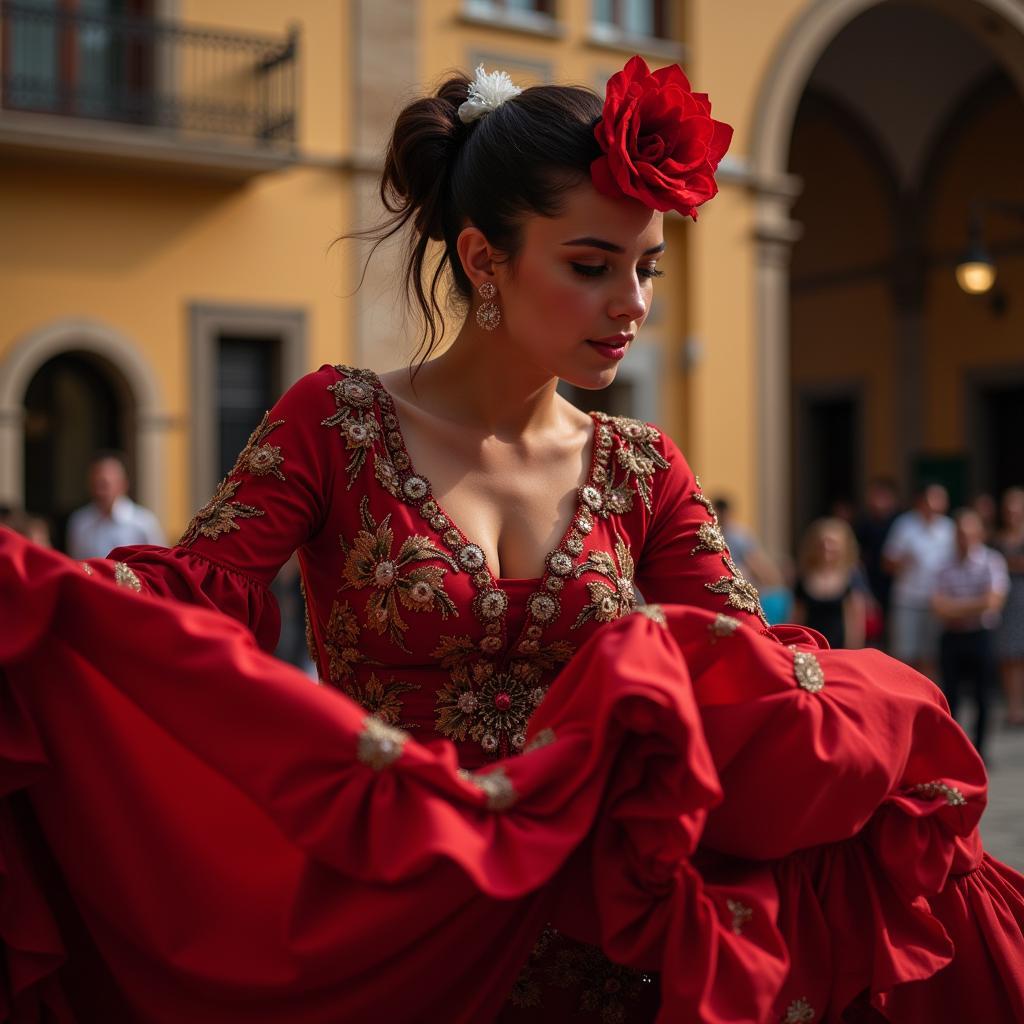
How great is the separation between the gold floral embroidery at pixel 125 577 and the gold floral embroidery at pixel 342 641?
0.38 m

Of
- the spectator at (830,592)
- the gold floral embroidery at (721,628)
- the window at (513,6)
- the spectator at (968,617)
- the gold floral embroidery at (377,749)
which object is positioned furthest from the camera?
the window at (513,6)

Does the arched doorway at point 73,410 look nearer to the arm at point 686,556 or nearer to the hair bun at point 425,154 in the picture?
the hair bun at point 425,154

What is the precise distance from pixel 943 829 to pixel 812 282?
20.7m

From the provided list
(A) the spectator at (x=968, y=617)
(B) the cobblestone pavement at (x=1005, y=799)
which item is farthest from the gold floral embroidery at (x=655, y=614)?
(A) the spectator at (x=968, y=617)

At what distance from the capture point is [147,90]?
13.2m

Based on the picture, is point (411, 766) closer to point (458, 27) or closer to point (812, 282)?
point (458, 27)

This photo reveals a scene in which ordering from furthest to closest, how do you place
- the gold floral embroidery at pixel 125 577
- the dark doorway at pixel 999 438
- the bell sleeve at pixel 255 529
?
the dark doorway at pixel 999 438, the bell sleeve at pixel 255 529, the gold floral embroidery at pixel 125 577

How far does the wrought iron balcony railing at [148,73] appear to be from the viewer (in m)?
12.6

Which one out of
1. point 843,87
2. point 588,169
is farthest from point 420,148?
point 843,87

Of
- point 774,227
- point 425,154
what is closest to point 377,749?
point 425,154

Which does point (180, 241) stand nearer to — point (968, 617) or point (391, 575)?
point (968, 617)

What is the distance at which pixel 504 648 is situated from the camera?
260 cm

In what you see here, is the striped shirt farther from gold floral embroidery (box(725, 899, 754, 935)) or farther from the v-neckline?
gold floral embroidery (box(725, 899, 754, 935))

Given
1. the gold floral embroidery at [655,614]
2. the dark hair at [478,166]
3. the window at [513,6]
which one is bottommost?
the gold floral embroidery at [655,614]
